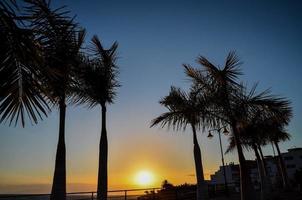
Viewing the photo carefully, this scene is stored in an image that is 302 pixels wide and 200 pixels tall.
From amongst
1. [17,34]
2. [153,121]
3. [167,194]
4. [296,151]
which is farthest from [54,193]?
[296,151]

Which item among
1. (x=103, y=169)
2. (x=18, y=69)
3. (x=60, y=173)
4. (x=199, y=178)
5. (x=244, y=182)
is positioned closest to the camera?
(x=18, y=69)

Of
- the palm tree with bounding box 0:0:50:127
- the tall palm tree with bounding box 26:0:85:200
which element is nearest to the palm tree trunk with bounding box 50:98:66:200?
the tall palm tree with bounding box 26:0:85:200

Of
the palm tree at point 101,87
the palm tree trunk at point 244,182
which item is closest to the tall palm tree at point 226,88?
the palm tree trunk at point 244,182

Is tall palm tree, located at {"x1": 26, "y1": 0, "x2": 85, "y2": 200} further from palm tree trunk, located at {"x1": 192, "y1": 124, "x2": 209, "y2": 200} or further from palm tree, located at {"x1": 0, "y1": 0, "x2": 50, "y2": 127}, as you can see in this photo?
palm tree trunk, located at {"x1": 192, "y1": 124, "x2": 209, "y2": 200}

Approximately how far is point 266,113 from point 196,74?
2801mm

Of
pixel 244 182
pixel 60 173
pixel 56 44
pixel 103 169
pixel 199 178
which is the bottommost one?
pixel 244 182

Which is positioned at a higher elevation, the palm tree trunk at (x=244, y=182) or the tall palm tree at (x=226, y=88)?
the tall palm tree at (x=226, y=88)

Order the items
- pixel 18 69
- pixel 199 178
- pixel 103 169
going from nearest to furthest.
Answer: pixel 18 69 < pixel 103 169 < pixel 199 178

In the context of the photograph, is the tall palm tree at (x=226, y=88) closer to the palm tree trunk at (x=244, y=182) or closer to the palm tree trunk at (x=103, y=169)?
the palm tree trunk at (x=244, y=182)

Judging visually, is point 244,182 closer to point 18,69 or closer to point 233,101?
point 233,101

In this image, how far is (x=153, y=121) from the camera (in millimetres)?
10766

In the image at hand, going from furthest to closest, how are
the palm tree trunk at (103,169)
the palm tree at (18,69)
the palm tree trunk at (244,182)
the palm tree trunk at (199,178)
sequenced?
the palm tree trunk at (199,178) < the palm tree trunk at (103,169) < the palm tree trunk at (244,182) < the palm tree at (18,69)

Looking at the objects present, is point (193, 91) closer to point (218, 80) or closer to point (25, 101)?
point (218, 80)

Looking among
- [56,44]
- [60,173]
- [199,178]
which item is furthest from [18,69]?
[199,178]
